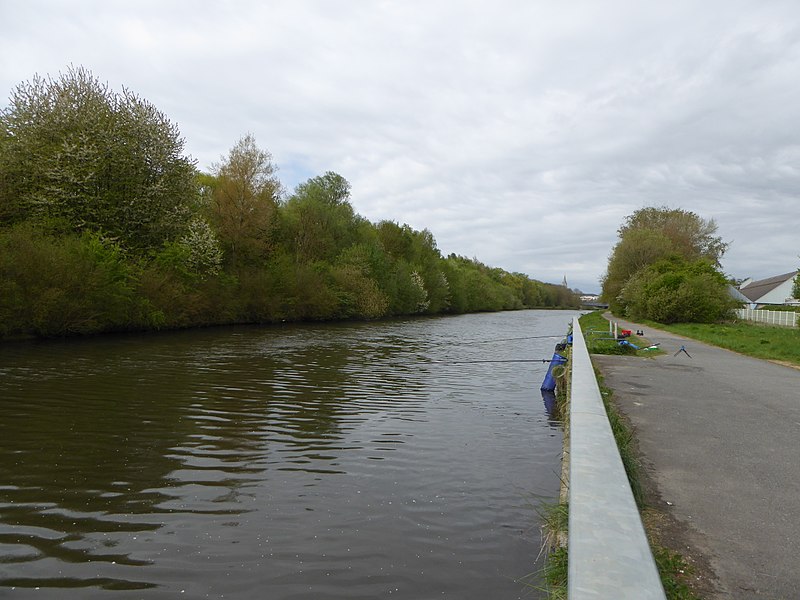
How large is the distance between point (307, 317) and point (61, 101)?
24.0 m

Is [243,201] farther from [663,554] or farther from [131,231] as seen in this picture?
[663,554]

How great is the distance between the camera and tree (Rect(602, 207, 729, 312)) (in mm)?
54000

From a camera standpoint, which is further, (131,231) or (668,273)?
(668,273)

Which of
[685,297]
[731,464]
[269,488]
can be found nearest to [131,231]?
[269,488]

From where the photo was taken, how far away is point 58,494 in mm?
5875

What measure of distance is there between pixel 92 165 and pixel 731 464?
1173 inches

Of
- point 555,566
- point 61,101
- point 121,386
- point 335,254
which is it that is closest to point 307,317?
point 335,254

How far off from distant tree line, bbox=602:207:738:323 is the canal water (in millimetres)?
30169

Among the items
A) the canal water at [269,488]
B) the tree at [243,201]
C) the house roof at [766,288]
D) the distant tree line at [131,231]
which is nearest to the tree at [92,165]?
the distant tree line at [131,231]

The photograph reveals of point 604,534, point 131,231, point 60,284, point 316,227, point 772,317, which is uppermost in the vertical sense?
point 316,227

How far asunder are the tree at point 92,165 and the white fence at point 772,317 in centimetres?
4071

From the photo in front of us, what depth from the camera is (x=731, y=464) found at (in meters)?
5.71

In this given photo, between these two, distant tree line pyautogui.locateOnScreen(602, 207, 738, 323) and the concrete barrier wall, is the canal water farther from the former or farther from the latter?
distant tree line pyautogui.locateOnScreen(602, 207, 738, 323)

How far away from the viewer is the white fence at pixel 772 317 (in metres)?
38.6
